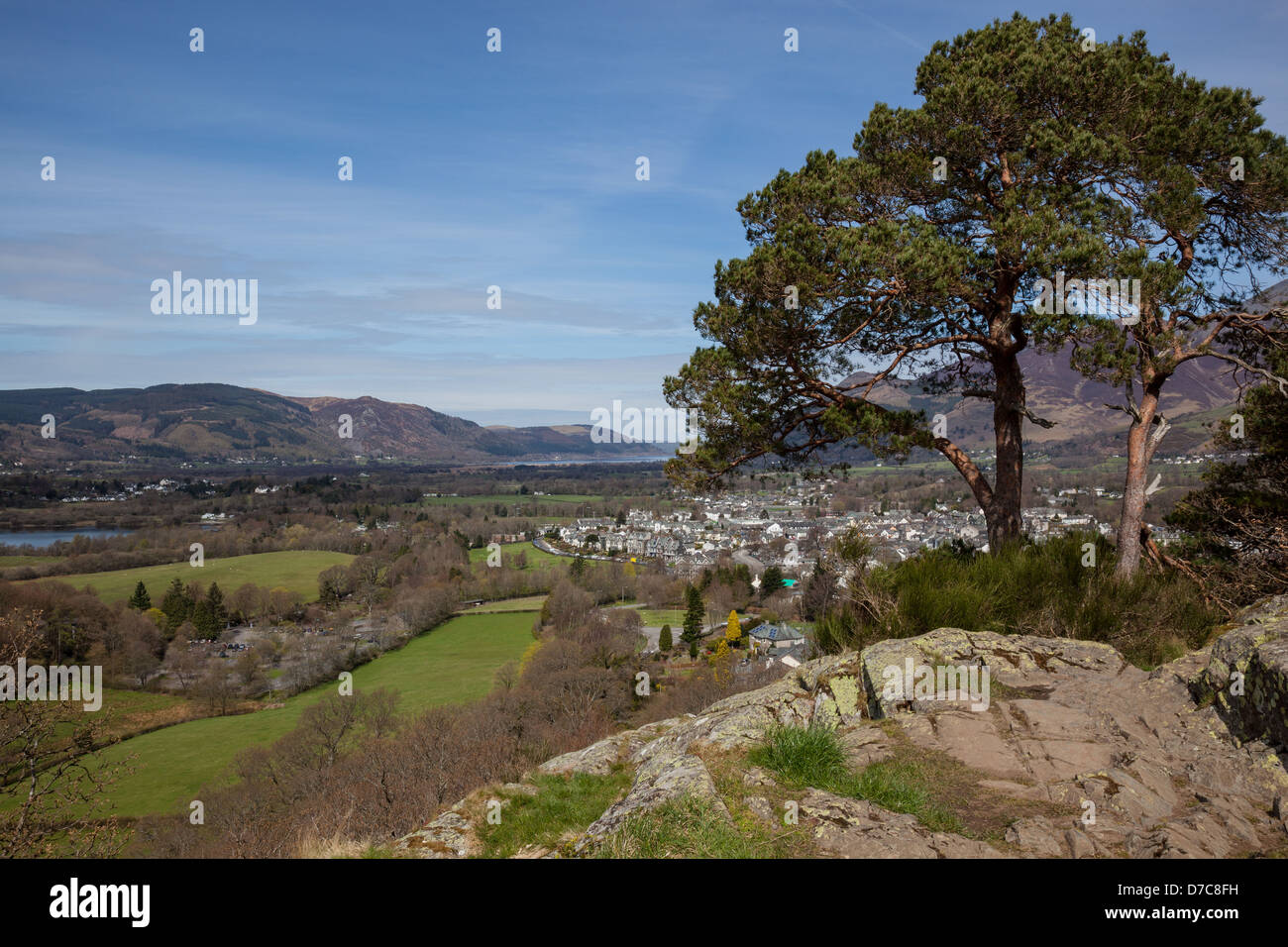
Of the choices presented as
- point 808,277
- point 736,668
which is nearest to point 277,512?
point 736,668

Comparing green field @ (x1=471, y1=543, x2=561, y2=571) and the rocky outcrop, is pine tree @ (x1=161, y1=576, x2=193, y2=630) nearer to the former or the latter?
green field @ (x1=471, y1=543, x2=561, y2=571)

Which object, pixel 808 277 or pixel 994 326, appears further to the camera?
pixel 994 326

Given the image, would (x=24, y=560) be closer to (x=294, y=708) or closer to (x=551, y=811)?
(x=294, y=708)

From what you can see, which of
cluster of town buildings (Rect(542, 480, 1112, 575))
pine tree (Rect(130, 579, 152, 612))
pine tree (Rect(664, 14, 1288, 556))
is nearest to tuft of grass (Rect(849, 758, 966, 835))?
pine tree (Rect(664, 14, 1288, 556))

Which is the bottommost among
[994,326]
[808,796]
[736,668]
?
[736,668]

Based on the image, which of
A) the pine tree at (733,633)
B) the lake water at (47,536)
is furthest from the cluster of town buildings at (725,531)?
the lake water at (47,536)

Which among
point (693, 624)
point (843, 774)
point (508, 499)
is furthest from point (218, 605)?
point (508, 499)

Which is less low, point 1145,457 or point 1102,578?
point 1145,457
